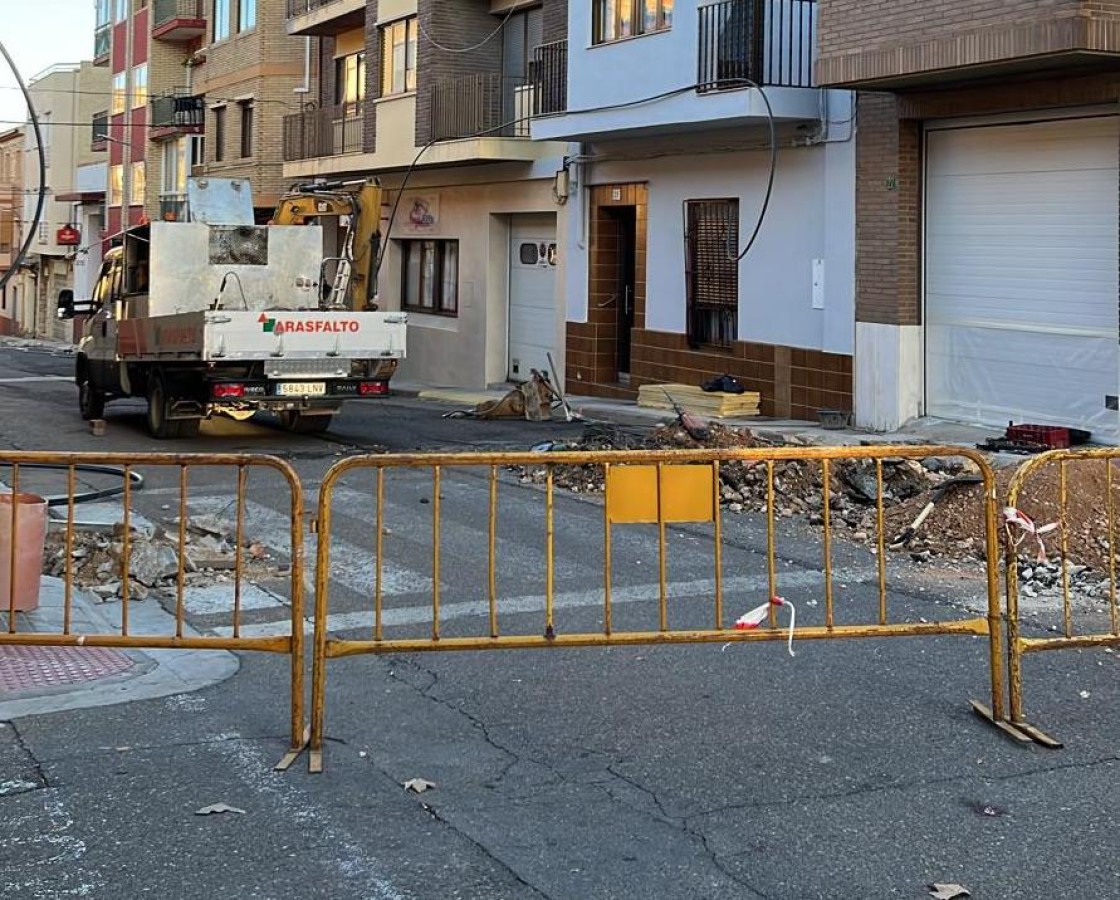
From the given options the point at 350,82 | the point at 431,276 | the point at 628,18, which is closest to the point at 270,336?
the point at 628,18

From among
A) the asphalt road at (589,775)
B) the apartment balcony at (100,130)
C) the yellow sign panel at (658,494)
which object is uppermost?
the apartment balcony at (100,130)

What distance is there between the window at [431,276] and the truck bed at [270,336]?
12.3 metres

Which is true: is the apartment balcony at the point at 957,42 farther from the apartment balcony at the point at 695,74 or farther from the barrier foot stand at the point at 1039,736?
the barrier foot stand at the point at 1039,736

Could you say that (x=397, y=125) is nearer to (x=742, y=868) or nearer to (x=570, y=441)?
(x=570, y=441)

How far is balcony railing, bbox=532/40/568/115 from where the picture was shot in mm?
23750

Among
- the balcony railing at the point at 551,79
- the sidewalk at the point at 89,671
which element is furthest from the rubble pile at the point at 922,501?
the balcony railing at the point at 551,79

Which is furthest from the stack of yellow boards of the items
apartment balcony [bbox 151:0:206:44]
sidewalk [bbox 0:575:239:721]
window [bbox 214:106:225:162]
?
apartment balcony [bbox 151:0:206:44]

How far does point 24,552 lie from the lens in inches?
317

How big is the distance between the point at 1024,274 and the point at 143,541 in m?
10.4

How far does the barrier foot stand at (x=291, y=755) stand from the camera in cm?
580

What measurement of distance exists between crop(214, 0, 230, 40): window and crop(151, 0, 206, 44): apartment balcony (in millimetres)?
3062

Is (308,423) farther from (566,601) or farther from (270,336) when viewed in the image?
(566,601)

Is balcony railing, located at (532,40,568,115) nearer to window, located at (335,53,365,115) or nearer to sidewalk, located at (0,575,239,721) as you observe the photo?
window, located at (335,53,365,115)

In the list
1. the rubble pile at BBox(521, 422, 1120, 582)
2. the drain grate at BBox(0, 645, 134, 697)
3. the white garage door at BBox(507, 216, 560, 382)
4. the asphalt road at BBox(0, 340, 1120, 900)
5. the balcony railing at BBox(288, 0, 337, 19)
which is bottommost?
the asphalt road at BBox(0, 340, 1120, 900)
